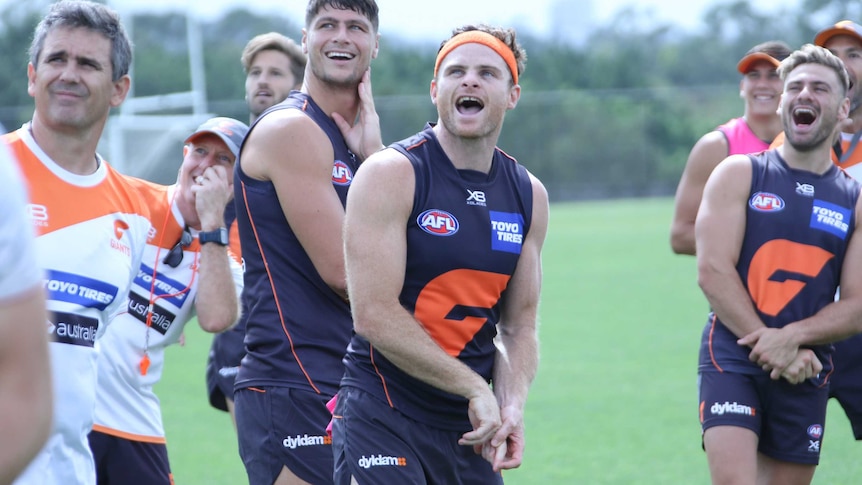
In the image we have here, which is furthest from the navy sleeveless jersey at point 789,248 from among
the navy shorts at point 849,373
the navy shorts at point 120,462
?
the navy shorts at point 120,462

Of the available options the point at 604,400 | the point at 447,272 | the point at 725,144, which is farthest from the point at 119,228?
the point at 604,400

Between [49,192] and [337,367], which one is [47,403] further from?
[337,367]

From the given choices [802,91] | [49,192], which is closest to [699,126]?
[802,91]

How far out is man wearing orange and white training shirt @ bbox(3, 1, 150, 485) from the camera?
365cm

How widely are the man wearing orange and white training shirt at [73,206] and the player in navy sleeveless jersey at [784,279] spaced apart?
10.1 ft

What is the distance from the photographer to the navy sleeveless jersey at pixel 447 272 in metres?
4.00

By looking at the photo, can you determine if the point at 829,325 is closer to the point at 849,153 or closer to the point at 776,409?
the point at 776,409

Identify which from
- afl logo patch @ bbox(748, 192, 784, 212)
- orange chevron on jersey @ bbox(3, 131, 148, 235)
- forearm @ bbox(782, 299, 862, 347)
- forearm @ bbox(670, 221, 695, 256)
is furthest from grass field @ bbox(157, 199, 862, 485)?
orange chevron on jersey @ bbox(3, 131, 148, 235)

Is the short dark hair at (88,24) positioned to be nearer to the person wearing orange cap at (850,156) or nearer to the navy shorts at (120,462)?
the navy shorts at (120,462)

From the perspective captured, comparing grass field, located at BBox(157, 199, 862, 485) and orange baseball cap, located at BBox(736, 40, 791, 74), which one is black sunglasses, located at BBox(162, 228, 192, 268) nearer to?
grass field, located at BBox(157, 199, 862, 485)

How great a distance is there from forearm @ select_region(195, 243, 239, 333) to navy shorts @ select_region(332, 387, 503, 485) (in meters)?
0.96

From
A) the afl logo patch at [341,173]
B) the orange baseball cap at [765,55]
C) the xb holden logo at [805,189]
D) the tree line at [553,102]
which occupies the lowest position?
the afl logo patch at [341,173]

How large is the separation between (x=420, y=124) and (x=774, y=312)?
35.8 metres

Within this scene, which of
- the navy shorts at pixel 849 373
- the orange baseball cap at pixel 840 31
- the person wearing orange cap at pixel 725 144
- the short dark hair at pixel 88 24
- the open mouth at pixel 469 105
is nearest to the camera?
the short dark hair at pixel 88 24
